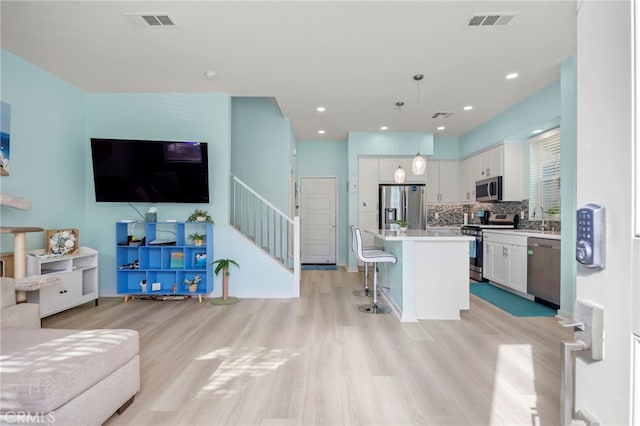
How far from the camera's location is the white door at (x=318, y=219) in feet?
24.3

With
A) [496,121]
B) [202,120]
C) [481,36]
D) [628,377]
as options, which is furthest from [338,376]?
[496,121]

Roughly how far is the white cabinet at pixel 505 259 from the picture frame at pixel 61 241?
583 cm

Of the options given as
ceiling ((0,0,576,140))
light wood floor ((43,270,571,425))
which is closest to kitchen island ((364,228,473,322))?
light wood floor ((43,270,571,425))

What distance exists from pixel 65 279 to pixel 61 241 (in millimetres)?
463

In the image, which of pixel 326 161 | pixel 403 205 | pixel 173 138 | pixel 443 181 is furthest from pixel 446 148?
→ pixel 173 138

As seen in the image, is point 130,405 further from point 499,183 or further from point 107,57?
point 499,183

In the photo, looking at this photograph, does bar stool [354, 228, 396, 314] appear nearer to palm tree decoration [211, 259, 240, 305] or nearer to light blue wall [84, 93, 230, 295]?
palm tree decoration [211, 259, 240, 305]

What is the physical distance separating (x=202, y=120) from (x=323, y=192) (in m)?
3.52

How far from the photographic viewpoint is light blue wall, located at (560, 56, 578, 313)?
3.42 meters

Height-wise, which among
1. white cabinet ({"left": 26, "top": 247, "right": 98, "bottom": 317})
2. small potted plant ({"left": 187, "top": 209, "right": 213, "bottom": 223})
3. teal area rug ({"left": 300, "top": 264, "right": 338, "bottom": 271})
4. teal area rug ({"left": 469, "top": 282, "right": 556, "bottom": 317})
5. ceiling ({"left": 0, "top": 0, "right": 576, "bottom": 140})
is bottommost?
teal area rug ({"left": 300, "top": 264, "right": 338, "bottom": 271})

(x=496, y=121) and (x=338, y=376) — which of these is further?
(x=496, y=121)

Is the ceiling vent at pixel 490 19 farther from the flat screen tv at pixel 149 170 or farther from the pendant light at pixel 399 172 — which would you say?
the flat screen tv at pixel 149 170

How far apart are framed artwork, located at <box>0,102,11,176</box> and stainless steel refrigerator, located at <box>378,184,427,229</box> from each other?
5.66 m

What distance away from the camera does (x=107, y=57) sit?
→ 137 inches
